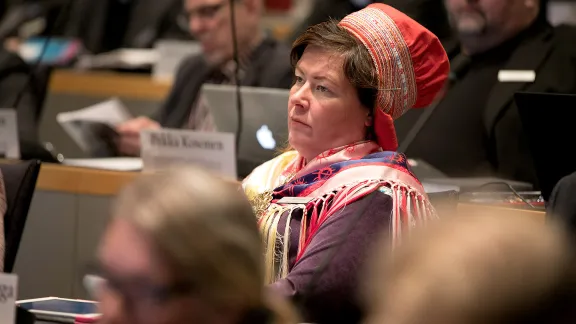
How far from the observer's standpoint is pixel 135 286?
1.35 m

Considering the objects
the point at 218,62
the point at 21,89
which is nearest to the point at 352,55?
the point at 218,62

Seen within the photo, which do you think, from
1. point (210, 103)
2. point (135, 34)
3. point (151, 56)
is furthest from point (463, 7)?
point (135, 34)

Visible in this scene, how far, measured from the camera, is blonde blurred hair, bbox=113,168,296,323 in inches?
51.4

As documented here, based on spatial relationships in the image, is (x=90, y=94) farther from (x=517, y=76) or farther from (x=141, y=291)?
(x=141, y=291)

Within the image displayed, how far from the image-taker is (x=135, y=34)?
6715 mm

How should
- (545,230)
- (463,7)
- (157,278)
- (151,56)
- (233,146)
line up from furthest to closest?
(151,56) → (463,7) → (233,146) → (157,278) → (545,230)

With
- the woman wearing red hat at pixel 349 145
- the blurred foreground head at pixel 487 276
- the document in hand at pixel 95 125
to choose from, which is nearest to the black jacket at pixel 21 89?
the document in hand at pixel 95 125

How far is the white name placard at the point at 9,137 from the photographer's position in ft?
11.9

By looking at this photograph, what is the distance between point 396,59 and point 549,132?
477 mm

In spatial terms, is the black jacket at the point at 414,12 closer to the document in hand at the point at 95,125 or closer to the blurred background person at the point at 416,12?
the blurred background person at the point at 416,12

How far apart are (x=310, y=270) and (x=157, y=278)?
2.97 ft

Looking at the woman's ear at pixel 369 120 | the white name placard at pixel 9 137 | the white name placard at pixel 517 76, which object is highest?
the woman's ear at pixel 369 120

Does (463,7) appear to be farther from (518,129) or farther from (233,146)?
(233,146)

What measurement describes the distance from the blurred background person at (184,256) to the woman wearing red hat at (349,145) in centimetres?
86
